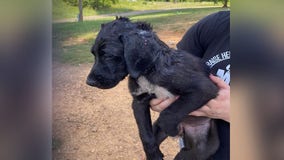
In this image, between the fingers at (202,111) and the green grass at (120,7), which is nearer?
the green grass at (120,7)

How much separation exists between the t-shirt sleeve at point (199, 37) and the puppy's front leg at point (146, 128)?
167 millimetres

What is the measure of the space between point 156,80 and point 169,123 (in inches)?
4.1

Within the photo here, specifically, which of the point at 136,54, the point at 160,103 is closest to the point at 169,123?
the point at 160,103

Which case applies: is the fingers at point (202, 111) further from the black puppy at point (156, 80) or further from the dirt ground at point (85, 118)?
the dirt ground at point (85, 118)

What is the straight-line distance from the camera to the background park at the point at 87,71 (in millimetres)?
873

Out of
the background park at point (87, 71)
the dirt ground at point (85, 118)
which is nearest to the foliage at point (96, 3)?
the background park at point (87, 71)

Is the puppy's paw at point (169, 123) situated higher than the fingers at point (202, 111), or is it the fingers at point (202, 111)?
the fingers at point (202, 111)

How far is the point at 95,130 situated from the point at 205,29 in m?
0.36

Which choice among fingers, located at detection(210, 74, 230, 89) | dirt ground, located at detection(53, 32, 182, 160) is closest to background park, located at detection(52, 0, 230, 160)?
dirt ground, located at detection(53, 32, 182, 160)

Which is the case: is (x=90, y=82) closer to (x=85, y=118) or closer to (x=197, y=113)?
(x=85, y=118)

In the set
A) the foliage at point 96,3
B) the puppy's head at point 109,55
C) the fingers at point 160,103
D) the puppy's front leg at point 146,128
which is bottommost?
the puppy's front leg at point 146,128

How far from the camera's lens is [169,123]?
95 centimetres

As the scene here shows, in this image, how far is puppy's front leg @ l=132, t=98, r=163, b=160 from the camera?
962mm

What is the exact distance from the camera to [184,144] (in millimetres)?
1026
